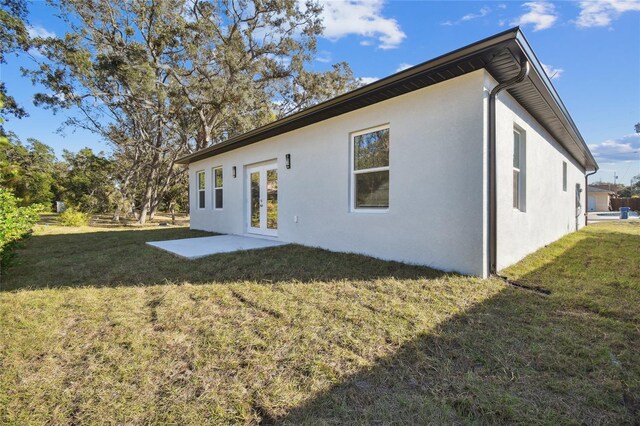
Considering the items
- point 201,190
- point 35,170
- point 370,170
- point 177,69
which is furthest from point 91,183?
point 370,170

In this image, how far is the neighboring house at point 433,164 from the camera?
14.1 ft

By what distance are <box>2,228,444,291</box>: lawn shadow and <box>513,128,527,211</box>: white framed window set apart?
265 cm

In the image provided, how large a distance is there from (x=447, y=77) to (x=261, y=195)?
18.8 ft

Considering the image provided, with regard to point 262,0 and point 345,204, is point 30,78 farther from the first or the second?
point 345,204

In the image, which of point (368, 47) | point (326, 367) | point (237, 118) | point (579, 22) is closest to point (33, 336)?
point (326, 367)

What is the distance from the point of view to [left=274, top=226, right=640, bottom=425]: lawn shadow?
5.58 feet

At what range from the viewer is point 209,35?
14547 mm

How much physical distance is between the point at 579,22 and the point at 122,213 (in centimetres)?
2199

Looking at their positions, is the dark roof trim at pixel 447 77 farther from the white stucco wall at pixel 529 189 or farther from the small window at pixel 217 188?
the small window at pixel 217 188

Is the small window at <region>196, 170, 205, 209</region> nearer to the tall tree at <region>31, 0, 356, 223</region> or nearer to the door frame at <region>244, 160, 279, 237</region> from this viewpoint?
the door frame at <region>244, 160, 279, 237</region>

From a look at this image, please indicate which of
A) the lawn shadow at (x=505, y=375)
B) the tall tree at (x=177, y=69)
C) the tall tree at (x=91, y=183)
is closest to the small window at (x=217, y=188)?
the tall tree at (x=177, y=69)

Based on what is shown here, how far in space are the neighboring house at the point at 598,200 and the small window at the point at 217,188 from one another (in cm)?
4126

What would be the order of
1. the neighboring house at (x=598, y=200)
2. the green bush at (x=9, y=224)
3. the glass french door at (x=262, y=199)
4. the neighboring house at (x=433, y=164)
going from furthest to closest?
the neighboring house at (x=598, y=200) → the glass french door at (x=262, y=199) → the neighboring house at (x=433, y=164) → the green bush at (x=9, y=224)

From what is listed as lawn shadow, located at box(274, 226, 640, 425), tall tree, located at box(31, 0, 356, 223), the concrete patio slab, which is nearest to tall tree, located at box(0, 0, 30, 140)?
tall tree, located at box(31, 0, 356, 223)
